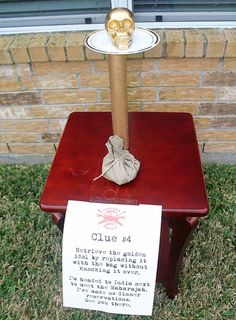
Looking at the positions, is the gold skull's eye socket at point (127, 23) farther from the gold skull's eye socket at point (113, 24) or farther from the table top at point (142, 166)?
the table top at point (142, 166)

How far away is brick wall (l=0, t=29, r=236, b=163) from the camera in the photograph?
5.69ft

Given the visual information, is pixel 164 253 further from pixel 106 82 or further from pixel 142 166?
pixel 106 82

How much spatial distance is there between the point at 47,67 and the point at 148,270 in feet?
3.54

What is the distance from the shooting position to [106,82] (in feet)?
6.15

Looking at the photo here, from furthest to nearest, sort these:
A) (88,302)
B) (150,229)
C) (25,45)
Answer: (25,45)
(88,302)
(150,229)

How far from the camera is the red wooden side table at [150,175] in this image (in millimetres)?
1212

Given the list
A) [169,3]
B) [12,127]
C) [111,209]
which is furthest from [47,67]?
[111,209]

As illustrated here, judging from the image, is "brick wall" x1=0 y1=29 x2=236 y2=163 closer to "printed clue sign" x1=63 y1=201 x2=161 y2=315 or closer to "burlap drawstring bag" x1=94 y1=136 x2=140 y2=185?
"burlap drawstring bag" x1=94 y1=136 x2=140 y2=185

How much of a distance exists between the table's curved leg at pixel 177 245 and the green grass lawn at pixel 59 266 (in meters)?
0.09

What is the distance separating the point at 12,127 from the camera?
6.89 ft

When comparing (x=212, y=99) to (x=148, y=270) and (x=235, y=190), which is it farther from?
(x=148, y=270)

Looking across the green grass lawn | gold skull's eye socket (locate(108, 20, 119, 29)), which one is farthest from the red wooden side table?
gold skull's eye socket (locate(108, 20, 119, 29))

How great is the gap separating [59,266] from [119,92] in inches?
34.8

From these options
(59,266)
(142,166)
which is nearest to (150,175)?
(142,166)
